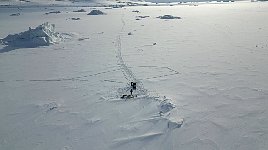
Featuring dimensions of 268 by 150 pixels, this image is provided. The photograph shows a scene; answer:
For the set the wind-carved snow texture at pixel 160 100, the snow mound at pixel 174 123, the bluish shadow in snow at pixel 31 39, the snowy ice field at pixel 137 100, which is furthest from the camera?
the bluish shadow in snow at pixel 31 39

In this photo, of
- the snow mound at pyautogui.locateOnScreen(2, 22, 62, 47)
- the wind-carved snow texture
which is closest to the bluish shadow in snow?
the snow mound at pyautogui.locateOnScreen(2, 22, 62, 47)

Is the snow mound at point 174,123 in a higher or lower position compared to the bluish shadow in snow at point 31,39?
lower

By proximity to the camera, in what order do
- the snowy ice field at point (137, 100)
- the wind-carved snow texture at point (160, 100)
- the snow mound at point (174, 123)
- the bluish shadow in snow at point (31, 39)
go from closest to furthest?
the snowy ice field at point (137, 100)
the snow mound at point (174, 123)
the wind-carved snow texture at point (160, 100)
the bluish shadow in snow at point (31, 39)

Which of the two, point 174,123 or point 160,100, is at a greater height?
point 160,100

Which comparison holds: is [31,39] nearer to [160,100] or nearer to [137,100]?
[137,100]

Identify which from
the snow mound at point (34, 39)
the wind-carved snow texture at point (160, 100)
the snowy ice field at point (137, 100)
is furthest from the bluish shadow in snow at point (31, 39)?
the wind-carved snow texture at point (160, 100)

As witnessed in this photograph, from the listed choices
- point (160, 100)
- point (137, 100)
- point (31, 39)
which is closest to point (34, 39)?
point (31, 39)

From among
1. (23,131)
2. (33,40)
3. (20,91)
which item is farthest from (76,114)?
(33,40)

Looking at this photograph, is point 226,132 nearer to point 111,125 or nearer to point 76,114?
point 111,125

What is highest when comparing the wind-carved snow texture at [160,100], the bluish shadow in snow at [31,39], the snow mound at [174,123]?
the bluish shadow in snow at [31,39]

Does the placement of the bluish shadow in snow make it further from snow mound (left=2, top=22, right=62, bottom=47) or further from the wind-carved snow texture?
the wind-carved snow texture

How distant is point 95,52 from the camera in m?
16.8

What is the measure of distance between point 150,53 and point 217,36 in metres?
8.45

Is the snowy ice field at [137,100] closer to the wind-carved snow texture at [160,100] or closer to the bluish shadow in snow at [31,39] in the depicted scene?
the wind-carved snow texture at [160,100]
